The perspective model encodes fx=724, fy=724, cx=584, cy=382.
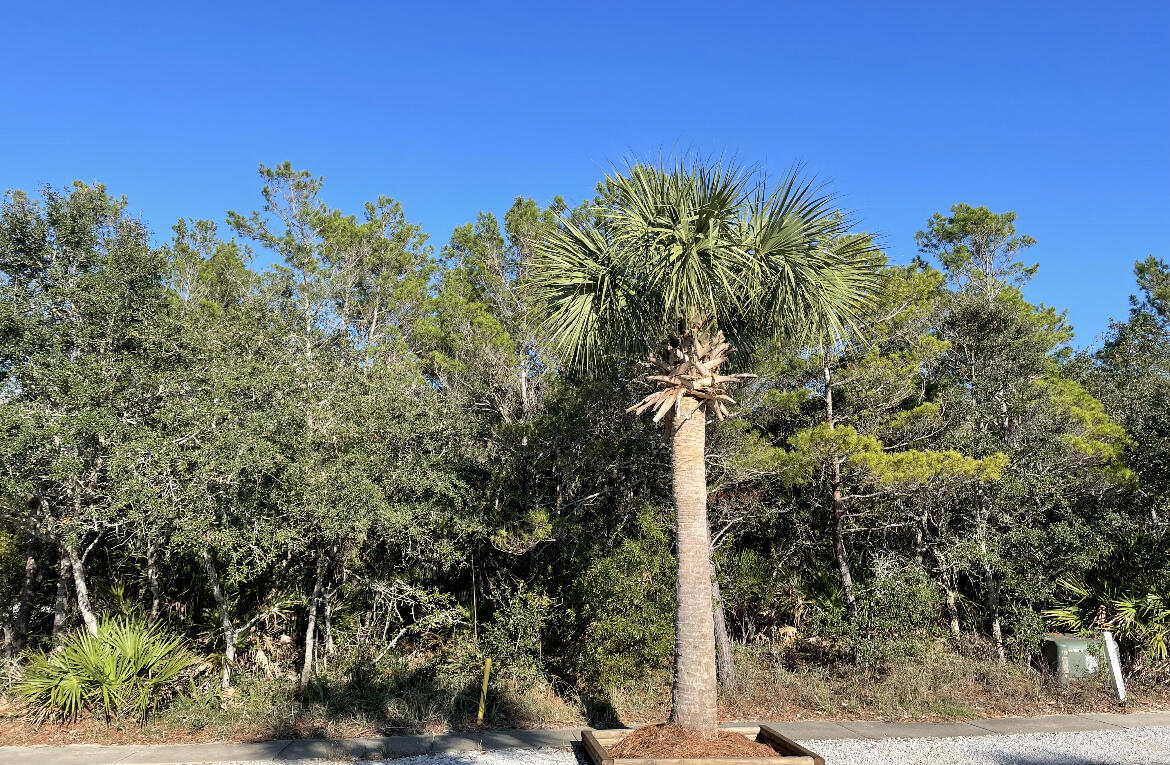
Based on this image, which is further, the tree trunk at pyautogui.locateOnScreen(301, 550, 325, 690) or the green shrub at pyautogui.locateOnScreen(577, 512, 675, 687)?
the tree trunk at pyautogui.locateOnScreen(301, 550, 325, 690)

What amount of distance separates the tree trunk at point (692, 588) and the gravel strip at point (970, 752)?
1.32m

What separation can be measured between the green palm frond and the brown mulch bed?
12.6 ft

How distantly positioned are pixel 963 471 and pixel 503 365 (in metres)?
6.82

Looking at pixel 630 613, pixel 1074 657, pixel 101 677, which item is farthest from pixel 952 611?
pixel 101 677

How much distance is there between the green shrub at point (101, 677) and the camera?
27.5 ft

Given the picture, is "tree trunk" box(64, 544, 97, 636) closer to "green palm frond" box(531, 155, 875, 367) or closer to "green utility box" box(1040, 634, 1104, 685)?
"green palm frond" box(531, 155, 875, 367)

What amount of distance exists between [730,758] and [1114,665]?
6.58m

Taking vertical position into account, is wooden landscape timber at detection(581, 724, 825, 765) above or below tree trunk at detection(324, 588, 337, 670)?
below

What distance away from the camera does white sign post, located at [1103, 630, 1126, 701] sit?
9479mm

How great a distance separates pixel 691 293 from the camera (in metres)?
6.99

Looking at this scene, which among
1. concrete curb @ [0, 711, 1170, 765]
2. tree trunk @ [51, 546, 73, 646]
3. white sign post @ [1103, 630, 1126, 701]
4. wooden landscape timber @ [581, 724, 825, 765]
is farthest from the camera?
tree trunk @ [51, 546, 73, 646]

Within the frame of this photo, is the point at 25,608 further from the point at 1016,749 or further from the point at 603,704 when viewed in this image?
the point at 1016,749

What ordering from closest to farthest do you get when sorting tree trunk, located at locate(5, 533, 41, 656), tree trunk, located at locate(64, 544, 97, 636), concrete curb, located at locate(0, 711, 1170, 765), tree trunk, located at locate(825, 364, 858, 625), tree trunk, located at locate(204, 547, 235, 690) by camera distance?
concrete curb, located at locate(0, 711, 1170, 765), tree trunk, located at locate(64, 544, 97, 636), tree trunk, located at locate(204, 547, 235, 690), tree trunk, located at locate(5, 533, 41, 656), tree trunk, located at locate(825, 364, 858, 625)

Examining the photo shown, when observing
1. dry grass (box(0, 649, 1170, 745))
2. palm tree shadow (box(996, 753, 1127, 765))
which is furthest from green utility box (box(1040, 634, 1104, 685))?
palm tree shadow (box(996, 753, 1127, 765))
